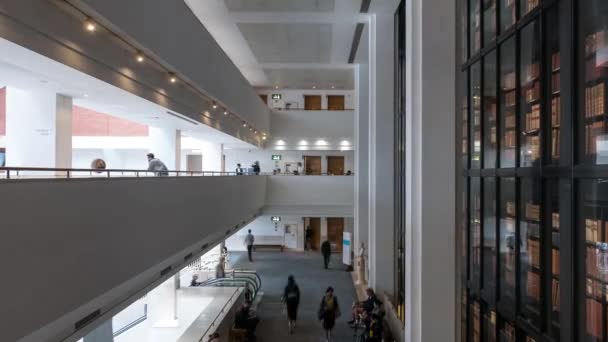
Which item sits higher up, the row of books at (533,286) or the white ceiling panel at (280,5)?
the white ceiling panel at (280,5)

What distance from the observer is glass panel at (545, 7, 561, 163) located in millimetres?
3229

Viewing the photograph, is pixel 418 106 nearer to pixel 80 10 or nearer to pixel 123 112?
pixel 80 10

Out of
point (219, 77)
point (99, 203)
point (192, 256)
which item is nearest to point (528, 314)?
point (99, 203)

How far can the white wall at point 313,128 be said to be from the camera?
17188 mm

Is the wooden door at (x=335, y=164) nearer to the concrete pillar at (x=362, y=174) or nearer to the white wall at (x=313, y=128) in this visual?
the white wall at (x=313, y=128)

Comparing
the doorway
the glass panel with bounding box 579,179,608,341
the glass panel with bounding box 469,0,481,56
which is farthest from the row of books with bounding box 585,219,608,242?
the doorway

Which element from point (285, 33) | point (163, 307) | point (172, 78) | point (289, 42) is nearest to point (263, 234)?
point (163, 307)

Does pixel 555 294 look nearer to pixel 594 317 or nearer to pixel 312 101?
pixel 594 317

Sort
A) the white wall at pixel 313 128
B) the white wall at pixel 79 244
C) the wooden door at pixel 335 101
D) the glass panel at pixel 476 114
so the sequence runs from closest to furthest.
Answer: the white wall at pixel 79 244 < the glass panel at pixel 476 114 < the white wall at pixel 313 128 < the wooden door at pixel 335 101

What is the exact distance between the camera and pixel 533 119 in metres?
3.69

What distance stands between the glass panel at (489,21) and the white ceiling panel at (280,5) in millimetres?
5543

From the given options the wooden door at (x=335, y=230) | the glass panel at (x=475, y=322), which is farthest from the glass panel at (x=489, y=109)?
the wooden door at (x=335, y=230)

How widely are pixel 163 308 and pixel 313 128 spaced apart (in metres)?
9.90

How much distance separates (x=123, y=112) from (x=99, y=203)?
4.81 metres
